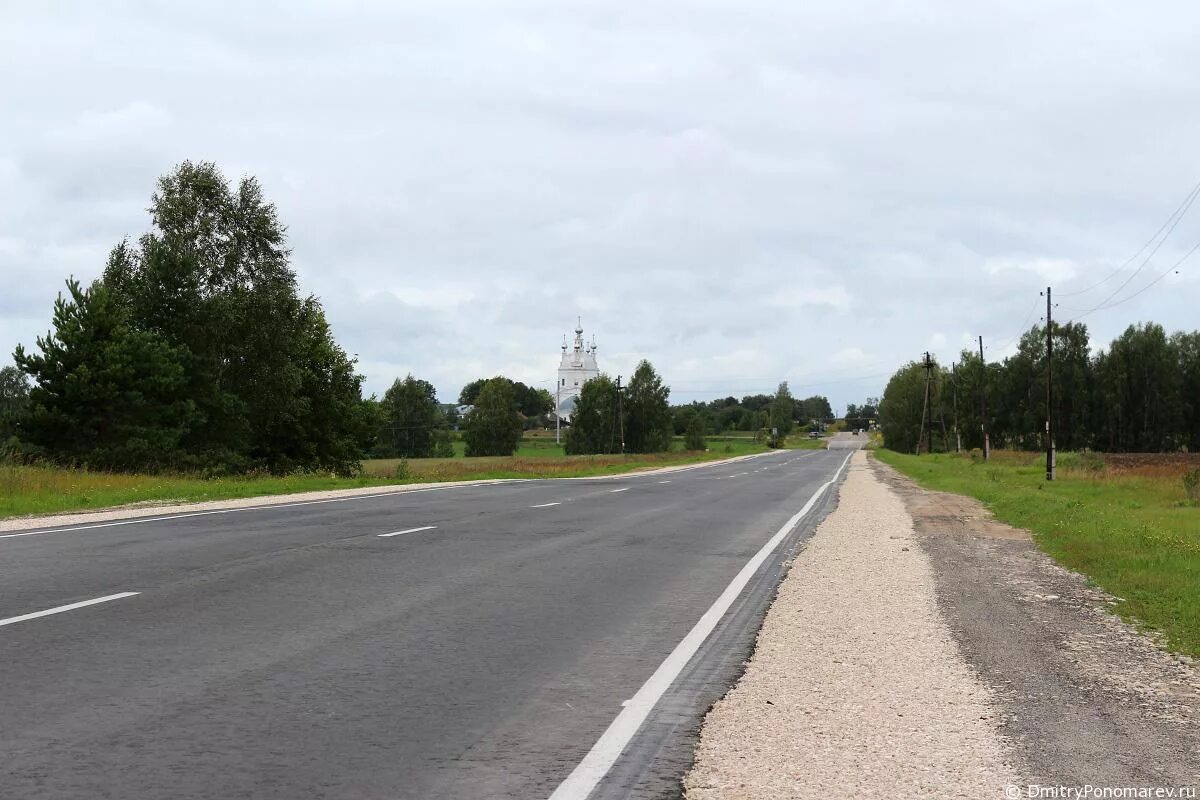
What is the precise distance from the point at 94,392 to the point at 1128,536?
110ft

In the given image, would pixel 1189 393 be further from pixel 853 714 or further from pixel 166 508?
pixel 853 714

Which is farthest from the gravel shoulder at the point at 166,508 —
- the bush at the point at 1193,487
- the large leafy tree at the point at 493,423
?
the large leafy tree at the point at 493,423

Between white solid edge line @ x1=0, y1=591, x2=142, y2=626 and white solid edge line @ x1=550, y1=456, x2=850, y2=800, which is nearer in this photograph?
white solid edge line @ x1=550, y1=456, x2=850, y2=800

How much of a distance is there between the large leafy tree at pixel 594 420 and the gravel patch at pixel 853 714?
453 feet

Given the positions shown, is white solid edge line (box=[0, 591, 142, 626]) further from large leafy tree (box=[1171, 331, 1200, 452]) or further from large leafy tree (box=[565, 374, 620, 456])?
large leafy tree (box=[565, 374, 620, 456])

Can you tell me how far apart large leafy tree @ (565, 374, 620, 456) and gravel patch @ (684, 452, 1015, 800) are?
13817cm

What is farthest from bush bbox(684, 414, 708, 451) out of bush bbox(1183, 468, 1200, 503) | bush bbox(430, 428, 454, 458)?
bush bbox(1183, 468, 1200, 503)

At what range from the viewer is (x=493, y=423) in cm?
14900

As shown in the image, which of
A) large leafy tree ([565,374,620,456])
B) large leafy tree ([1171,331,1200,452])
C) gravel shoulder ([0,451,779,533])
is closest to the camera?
gravel shoulder ([0,451,779,533])

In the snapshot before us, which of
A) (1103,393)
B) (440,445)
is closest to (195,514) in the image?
(1103,393)

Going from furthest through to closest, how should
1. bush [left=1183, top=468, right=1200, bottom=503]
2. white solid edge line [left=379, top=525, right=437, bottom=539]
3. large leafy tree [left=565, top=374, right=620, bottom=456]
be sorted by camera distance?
large leafy tree [left=565, top=374, right=620, bottom=456] → bush [left=1183, top=468, right=1200, bottom=503] → white solid edge line [left=379, top=525, right=437, bottom=539]

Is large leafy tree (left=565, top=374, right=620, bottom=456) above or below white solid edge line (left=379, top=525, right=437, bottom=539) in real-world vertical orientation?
above

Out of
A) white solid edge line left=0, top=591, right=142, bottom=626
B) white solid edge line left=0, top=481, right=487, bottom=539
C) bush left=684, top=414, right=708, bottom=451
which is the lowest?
white solid edge line left=0, top=481, right=487, bottom=539

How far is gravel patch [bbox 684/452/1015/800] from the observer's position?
4.75 meters
